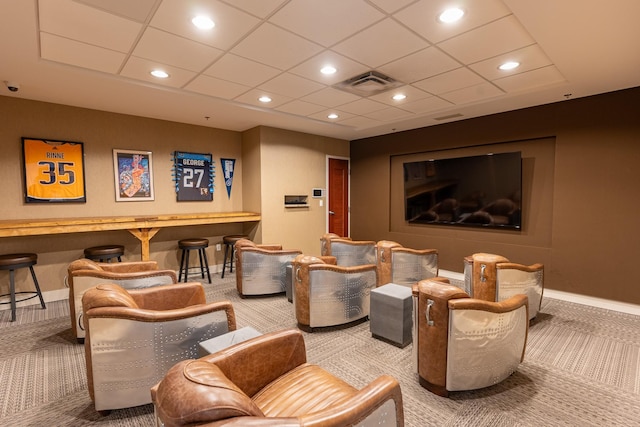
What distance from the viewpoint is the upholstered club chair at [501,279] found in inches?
126

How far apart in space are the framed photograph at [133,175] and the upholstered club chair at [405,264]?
13.3ft

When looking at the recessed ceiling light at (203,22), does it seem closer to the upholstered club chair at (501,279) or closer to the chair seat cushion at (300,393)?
the chair seat cushion at (300,393)

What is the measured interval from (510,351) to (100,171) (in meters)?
5.63

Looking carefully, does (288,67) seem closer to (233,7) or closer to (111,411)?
(233,7)

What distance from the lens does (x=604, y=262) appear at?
3949mm

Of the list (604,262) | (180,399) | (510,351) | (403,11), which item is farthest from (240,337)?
(604,262)

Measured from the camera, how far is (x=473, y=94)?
13.3ft

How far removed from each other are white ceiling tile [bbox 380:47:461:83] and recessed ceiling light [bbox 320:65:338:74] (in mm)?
516

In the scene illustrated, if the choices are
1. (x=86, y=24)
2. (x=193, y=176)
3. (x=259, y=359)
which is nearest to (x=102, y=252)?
(x=193, y=176)

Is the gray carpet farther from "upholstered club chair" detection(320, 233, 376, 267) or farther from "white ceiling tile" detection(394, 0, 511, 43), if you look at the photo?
"white ceiling tile" detection(394, 0, 511, 43)

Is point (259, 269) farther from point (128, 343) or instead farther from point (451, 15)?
point (451, 15)

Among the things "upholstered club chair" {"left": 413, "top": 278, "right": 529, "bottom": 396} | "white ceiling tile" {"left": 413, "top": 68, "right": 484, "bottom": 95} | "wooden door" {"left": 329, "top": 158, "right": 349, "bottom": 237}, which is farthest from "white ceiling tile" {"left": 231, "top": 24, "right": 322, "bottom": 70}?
"wooden door" {"left": 329, "top": 158, "right": 349, "bottom": 237}

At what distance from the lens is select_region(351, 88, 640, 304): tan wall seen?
12.5ft

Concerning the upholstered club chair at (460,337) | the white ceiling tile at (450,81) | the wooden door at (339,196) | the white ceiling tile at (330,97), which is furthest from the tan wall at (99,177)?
the upholstered club chair at (460,337)
